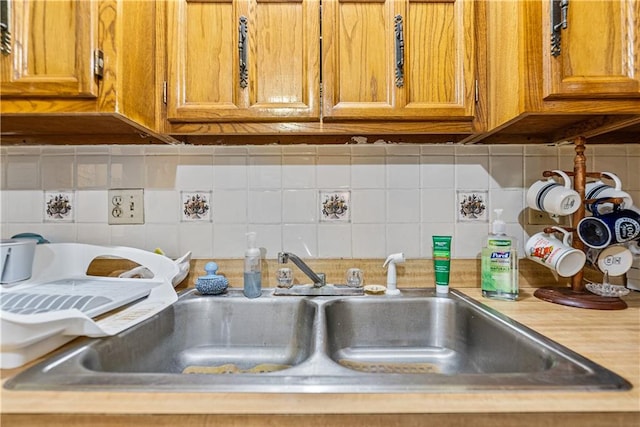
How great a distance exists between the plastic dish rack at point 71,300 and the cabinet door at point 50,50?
0.46 m

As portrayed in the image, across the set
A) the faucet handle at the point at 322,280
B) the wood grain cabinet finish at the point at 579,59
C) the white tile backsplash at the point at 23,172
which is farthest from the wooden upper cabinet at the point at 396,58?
the white tile backsplash at the point at 23,172

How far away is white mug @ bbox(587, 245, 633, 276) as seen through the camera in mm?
938

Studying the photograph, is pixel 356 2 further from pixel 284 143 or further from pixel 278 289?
pixel 278 289

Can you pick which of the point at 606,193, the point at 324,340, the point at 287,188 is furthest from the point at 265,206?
the point at 606,193

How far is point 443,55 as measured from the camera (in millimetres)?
915

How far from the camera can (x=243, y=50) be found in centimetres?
90

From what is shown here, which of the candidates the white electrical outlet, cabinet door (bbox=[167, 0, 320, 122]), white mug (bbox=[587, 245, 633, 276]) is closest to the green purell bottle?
white mug (bbox=[587, 245, 633, 276])

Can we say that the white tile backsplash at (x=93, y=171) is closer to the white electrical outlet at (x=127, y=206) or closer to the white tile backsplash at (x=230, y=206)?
the white electrical outlet at (x=127, y=206)

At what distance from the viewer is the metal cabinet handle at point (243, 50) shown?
2.95ft

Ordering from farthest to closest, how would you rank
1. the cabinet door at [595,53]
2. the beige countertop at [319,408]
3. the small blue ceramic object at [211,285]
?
the small blue ceramic object at [211,285], the cabinet door at [595,53], the beige countertop at [319,408]

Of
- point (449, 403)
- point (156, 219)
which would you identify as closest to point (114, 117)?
point (156, 219)

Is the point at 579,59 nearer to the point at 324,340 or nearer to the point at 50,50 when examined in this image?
the point at 324,340

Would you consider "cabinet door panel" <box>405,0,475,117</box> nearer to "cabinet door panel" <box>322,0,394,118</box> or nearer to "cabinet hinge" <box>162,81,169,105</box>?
"cabinet door panel" <box>322,0,394,118</box>

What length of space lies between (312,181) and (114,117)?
0.57 metres
